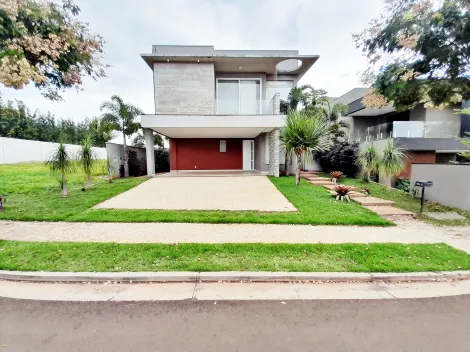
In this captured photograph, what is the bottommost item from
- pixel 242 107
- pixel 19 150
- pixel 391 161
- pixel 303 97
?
pixel 391 161

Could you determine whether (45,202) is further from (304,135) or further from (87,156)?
(304,135)

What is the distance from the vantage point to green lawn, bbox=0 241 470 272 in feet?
12.1

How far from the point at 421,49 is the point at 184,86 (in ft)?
44.3

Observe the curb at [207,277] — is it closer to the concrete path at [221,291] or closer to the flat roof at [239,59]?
the concrete path at [221,291]

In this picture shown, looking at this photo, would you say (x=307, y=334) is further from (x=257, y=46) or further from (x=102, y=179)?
(x=257, y=46)

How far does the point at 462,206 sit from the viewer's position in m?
7.68

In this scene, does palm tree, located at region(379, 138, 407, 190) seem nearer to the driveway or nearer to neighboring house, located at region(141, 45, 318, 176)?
the driveway

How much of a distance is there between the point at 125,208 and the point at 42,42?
215 inches

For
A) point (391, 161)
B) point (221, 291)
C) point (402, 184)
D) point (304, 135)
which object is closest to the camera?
point (221, 291)

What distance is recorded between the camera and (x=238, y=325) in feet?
8.29

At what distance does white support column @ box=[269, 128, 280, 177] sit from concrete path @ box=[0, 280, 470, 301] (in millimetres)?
11677

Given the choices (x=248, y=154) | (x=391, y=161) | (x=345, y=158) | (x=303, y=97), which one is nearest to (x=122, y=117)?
(x=248, y=154)

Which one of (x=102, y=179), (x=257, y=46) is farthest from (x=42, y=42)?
(x=257, y=46)

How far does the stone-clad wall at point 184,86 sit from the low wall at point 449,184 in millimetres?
13200
